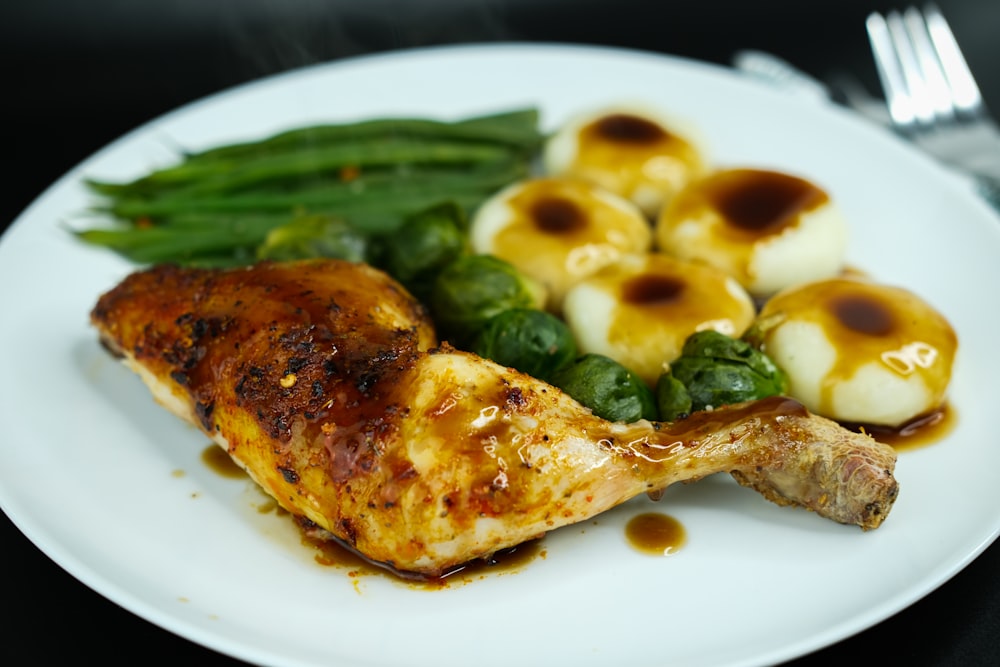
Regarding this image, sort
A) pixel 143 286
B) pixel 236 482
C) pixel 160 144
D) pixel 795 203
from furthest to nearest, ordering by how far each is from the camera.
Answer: pixel 160 144, pixel 795 203, pixel 143 286, pixel 236 482

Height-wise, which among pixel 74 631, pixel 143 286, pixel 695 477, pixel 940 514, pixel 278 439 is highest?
pixel 143 286

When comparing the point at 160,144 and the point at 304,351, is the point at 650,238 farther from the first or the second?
the point at 160,144

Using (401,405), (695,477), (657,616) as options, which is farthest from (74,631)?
(695,477)

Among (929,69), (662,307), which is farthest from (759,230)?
(929,69)

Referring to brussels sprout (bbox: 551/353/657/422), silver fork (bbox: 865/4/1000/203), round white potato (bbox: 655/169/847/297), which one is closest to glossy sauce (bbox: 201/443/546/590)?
brussels sprout (bbox: 551/353/657/422)

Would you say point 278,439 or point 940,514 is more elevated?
point 278,439

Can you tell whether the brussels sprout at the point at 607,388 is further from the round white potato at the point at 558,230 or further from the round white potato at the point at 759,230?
the round white potato at the point at 759,230

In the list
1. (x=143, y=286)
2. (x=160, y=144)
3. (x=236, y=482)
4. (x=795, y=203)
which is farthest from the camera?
(x=160, y=144)

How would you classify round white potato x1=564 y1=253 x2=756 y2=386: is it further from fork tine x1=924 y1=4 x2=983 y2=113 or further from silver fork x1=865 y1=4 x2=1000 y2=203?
fork tine x1=924 y1=4 x2=983 y2=113
